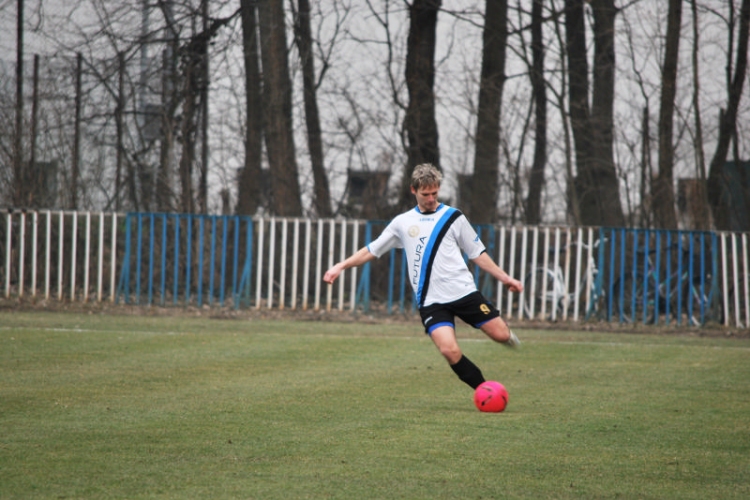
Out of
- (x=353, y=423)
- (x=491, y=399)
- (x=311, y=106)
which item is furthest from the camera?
(x=311, y=106)

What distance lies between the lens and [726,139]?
21.5 metres

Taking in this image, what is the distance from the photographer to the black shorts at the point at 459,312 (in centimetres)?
805

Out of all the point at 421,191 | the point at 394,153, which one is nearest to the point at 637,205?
the point at 394,153

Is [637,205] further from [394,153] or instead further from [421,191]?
[421,191]

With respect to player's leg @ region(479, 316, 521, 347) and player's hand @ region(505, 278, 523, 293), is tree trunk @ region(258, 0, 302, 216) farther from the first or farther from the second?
player's hand @ region(505, 278, 523, 293)

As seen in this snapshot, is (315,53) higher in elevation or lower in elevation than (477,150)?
higher

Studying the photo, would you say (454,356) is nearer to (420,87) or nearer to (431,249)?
(431,249)

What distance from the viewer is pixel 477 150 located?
2286 cm

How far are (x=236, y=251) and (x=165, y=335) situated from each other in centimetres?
570

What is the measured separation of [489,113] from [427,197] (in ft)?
49.3

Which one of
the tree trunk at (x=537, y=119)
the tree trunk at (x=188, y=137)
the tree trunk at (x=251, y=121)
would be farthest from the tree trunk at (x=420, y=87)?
the tree trunk at (x=188, y=137)

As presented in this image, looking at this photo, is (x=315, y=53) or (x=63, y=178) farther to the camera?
(x=315, y=53)

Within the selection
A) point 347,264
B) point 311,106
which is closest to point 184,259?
point 311,106

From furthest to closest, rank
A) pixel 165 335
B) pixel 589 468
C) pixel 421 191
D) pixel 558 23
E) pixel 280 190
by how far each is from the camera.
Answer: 1. pixel 280 190
2. pixel 558 23
3. pixel 165 335
4. pixel 421 191
5. pixel 589 468
